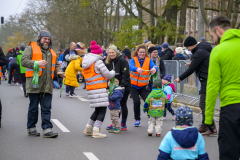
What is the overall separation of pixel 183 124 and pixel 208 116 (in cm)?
42

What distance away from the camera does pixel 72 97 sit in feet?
52.6

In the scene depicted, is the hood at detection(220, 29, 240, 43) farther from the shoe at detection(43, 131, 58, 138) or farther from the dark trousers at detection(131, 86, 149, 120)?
the dark trousers at detection(131, 86, 149, 120)

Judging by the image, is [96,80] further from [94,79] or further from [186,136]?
[186,136]

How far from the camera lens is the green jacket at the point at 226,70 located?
409cm

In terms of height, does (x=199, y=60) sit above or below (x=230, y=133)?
above

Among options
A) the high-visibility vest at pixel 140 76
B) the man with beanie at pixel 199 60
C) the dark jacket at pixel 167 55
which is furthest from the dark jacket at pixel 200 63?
the dark jacket at pixel 167 55

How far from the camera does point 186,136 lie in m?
3.79

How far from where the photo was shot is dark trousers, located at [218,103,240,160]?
4109 millimetres

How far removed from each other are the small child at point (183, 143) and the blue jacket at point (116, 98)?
439cm

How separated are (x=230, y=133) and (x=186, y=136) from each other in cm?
62

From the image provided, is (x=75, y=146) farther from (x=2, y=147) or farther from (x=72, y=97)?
(x=72, y=97)

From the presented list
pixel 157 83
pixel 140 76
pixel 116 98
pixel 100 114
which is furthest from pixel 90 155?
pixel 140 76

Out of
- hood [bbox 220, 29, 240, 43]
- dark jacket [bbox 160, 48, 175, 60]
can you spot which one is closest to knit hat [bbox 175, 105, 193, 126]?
hood [bbox 220, 29, 240, 43]

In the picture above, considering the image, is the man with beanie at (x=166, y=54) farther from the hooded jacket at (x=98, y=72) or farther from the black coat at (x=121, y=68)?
the hooded jacket at (x=98, y=72)
